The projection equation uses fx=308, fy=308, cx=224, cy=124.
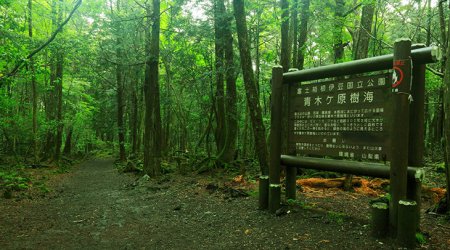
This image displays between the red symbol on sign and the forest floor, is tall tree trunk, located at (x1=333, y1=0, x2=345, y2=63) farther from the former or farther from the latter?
the red symbol on sign

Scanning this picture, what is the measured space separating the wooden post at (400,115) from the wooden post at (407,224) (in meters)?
0.15

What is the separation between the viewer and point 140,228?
6.09m

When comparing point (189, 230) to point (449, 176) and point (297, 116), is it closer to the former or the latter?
point (297, 116)

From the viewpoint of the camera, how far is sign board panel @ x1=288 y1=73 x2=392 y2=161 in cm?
481

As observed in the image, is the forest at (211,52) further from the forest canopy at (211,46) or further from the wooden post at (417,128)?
the wooden post at (417,128)

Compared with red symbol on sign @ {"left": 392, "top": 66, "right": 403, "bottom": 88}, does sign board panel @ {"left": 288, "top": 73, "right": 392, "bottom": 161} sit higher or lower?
lower

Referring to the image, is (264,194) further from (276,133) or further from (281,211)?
(276,133)

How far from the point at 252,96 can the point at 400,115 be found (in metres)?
4.19

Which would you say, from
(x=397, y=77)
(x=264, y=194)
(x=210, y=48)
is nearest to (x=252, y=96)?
(x=264, y=194)

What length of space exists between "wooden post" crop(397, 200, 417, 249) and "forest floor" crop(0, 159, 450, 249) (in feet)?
0.63

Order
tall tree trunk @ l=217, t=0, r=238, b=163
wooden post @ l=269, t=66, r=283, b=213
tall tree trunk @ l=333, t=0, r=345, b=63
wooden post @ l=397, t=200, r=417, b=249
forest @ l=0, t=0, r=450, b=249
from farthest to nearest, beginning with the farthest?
tall tree trunk @ l=217, t=0, r=238, b=163, tall tree trunk @ l=333, t=0, r=345, b=63, forest @ l=0, t=0, r=450, b=249, wooden post @ l=269, t=66, r=283, b=213, wooden post @ l=397, t=200, r=417, b=249

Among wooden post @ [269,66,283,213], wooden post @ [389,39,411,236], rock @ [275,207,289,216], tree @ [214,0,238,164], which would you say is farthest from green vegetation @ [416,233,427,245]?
tree @ [214,0,238,164]

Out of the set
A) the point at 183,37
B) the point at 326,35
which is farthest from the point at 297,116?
the point at 183,37

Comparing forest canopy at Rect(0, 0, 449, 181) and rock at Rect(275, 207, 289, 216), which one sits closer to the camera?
rock at Rect(275, 207, 289, 216)
